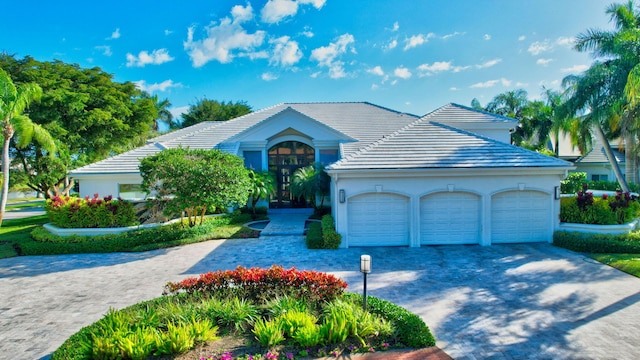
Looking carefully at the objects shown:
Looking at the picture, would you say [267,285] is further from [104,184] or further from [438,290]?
[104,184]

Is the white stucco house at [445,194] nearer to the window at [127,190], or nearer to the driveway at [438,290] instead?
the driveway at [438,290]

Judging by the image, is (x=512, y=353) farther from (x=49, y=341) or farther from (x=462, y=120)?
(x=462, y=120)

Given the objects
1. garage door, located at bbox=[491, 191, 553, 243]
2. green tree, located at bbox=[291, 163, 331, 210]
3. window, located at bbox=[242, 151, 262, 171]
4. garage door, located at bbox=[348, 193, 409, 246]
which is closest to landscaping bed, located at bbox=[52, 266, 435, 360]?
garage door, located at bbox=[348, 193, 409, 246]

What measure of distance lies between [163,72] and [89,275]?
75.3 ft

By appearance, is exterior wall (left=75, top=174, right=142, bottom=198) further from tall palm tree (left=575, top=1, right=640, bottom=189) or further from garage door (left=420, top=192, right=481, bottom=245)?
tall palm tree (left=575, top=1, right=640, bottom=189)

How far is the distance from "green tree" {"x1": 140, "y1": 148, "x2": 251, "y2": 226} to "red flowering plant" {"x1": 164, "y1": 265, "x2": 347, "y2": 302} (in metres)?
6.46

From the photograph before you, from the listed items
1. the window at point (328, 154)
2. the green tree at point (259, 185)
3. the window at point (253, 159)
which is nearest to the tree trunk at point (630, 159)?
the window at point (328, 154)

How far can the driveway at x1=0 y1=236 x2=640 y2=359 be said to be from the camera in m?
5.68

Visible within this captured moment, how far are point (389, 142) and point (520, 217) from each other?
5.94m

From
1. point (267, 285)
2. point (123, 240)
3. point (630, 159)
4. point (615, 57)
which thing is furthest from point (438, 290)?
point (630, 159)

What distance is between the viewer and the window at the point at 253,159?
19797 millimetres

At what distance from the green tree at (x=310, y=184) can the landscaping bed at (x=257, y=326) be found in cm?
1003

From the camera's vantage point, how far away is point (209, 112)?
44.8 m

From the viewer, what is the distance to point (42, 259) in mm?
11594
